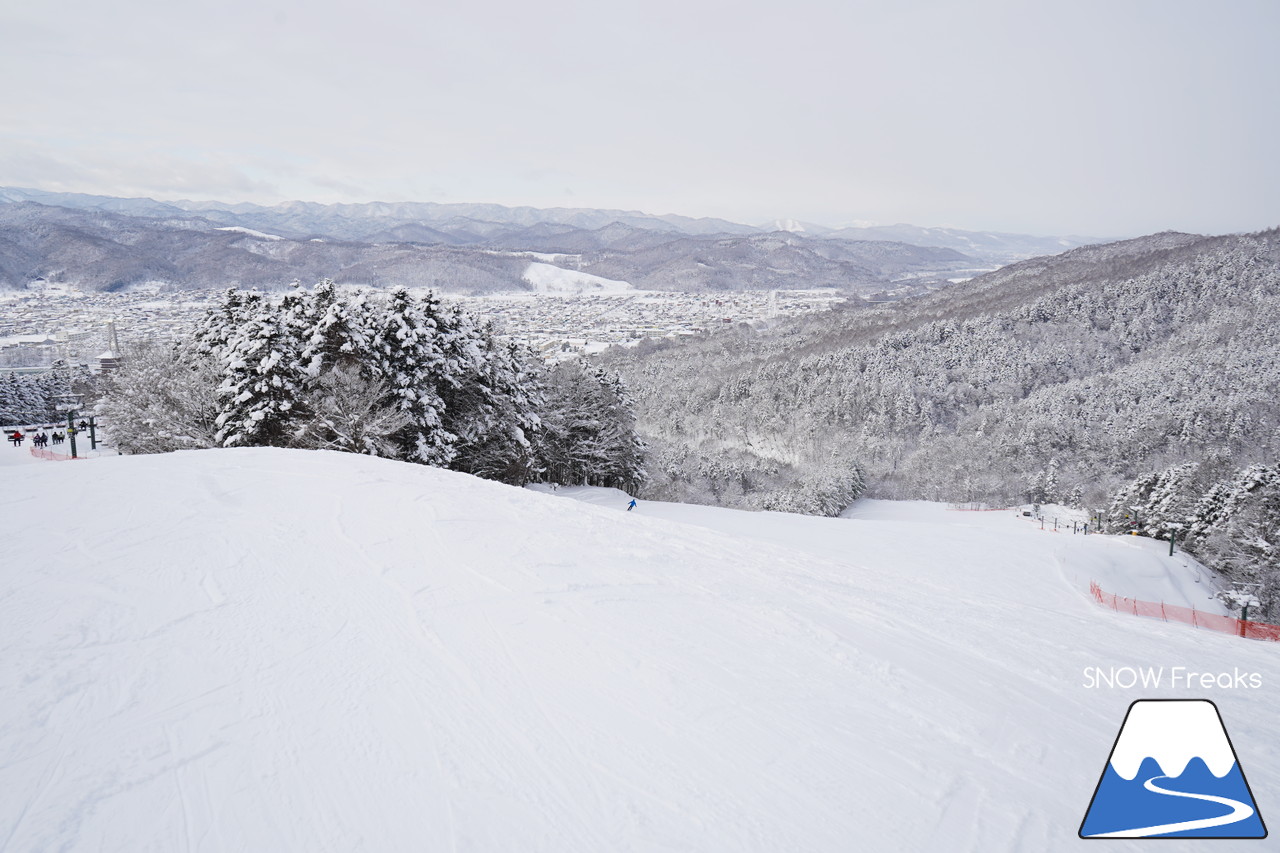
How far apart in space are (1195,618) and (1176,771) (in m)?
12.3

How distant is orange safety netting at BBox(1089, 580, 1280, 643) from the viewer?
9.98 m

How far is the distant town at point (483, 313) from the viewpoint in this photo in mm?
87312

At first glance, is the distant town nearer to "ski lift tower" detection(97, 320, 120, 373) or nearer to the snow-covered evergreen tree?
"ski lift tower" detection(97, 320, 120, 373)

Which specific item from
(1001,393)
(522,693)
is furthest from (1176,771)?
(1001,393)

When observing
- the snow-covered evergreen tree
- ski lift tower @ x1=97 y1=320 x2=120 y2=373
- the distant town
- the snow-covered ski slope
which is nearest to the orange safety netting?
the snow-covered ski slope

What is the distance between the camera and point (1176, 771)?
8.52 feet

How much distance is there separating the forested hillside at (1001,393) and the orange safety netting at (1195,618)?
26105mm

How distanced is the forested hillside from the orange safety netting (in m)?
26.1

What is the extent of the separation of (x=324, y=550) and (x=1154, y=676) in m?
8.74

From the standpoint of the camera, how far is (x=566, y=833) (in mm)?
3131

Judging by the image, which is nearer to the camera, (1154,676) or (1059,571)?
(1154,676)

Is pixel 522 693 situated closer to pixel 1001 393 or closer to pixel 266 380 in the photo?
pixel 266 380

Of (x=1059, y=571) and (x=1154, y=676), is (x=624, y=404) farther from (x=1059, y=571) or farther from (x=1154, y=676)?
(x=1154, y=676)

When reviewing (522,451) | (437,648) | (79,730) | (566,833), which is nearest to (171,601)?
(79,730)
